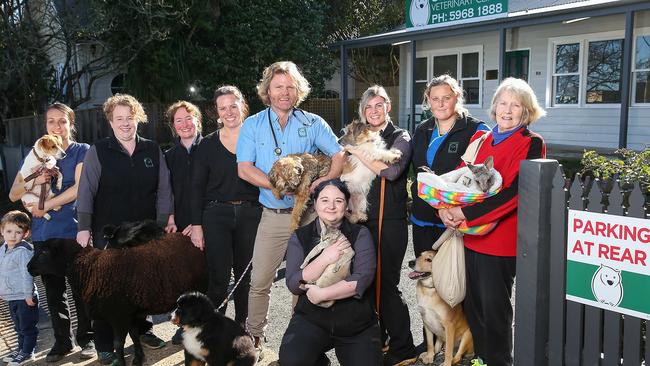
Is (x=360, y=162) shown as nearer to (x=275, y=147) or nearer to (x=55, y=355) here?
(x=275, y=147)

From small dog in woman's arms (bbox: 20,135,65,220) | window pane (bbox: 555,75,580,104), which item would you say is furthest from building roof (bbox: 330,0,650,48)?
small dog in woman's arms (bbox: 20,135,65,220)

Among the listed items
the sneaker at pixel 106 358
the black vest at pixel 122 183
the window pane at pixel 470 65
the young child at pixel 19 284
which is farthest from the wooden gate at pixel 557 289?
the window pane at pixel 470 65

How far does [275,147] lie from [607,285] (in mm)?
2463

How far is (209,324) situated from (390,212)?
1530 millimetres

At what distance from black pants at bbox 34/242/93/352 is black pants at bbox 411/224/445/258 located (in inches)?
107

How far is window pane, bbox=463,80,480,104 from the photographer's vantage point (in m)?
18.0

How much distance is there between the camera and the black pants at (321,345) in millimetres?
3516

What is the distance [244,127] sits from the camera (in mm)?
4328

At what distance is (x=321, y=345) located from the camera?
3.59m

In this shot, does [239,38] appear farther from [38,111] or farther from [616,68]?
[616,68]

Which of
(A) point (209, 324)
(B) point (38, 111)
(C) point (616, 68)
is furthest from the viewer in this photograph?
(B) point (38, 111)

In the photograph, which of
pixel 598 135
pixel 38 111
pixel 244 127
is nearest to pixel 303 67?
pixel 38 111

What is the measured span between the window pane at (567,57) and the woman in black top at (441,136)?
42.1ft

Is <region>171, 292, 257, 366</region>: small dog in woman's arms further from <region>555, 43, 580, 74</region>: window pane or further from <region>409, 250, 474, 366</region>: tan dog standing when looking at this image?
<region>555, 43, 580, 74</region>: window pane
